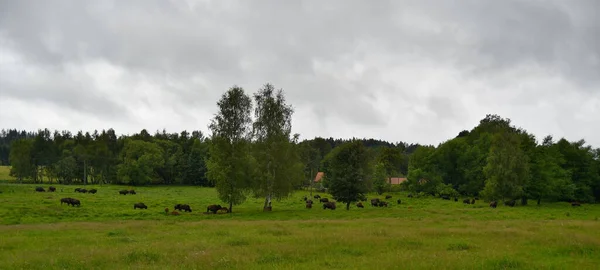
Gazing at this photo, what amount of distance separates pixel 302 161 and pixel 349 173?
38.9m

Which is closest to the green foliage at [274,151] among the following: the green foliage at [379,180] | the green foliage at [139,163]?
the green foliage at [379,180]

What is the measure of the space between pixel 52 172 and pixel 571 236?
135012 mm

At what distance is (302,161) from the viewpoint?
88.0m

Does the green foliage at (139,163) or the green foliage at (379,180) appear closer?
the green foliage at (379,180)


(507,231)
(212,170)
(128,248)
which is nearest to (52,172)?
(212,170)

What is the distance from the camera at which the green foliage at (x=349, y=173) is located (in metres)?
49.4

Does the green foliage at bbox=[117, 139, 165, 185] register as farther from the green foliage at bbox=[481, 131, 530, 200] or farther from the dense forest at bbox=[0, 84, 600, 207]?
the green foliage at bbox=[481, 131, 530, 200]

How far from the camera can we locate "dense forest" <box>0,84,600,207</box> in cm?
4734

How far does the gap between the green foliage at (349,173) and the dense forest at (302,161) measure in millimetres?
174

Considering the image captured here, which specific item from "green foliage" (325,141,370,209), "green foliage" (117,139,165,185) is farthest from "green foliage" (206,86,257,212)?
"green foliage" (117,139,165,185)

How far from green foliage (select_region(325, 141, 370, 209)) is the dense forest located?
174 mm

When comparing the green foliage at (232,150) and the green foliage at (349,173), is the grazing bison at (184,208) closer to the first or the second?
the green foliage at (232,150)

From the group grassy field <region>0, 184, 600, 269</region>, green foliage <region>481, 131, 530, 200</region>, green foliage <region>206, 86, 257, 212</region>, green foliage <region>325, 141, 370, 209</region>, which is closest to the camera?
grassy field <region>0, 184, 600, 269</region>

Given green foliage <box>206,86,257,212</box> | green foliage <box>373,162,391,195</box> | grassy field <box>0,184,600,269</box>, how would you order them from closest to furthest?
grassy field <box>0,184,600,269</box> → green foliage <box>206,86,257,212</box> → green foliage <box>373,162,391,195</box>
